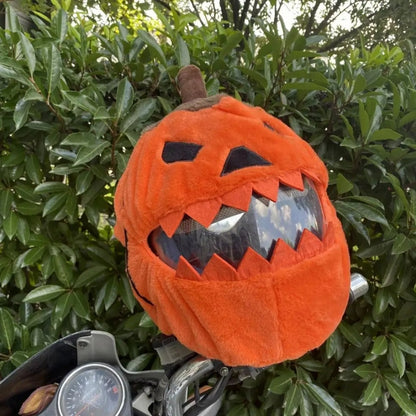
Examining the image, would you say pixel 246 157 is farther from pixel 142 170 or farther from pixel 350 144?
pixel 350 144

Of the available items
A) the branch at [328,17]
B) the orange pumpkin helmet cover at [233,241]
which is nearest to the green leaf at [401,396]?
the orange pumpkin helmet cover at [233,241]

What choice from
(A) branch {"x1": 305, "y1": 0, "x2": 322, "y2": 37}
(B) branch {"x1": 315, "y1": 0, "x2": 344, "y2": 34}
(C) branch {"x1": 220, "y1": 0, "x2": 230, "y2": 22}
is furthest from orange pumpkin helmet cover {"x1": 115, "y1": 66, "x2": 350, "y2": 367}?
(B) branch {"x1": 315, "y1": 0, "x2": 344, "y2": 34}

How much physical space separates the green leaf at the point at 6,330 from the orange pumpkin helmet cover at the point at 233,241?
668 millimetres

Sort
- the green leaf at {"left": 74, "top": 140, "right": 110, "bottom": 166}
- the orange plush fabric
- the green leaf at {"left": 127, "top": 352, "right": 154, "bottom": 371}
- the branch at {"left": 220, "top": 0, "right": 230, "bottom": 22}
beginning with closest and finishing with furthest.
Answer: the orange plush fabric < the green leaf at {"left": 74, "top": 140, "right": 110, "bottom": 166} < the green leaf at {"left": 127, "top": 352, "right": 154, "bottom": 371} < the branch at {"left": 220, "top": 0, "right": 230, "bottom": 22}

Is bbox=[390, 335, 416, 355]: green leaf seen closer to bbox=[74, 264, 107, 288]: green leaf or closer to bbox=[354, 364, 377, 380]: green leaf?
bbox=[354, 364, 377, 380]: green leaf

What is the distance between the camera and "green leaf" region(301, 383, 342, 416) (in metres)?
1.11

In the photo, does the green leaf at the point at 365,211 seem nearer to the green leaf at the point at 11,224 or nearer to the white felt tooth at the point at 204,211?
the white felt tooth at the point at 204,211

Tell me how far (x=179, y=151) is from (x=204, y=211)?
12 cm

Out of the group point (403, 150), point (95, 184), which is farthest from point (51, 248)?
point (403, 150)

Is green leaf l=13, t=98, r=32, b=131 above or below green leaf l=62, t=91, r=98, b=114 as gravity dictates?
below

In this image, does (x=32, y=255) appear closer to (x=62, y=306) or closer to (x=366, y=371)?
(x=62, y=306)

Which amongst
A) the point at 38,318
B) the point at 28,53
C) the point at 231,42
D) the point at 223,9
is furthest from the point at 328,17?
the point at 38,318

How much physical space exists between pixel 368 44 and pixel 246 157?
5005mm

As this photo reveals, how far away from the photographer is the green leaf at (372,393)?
1.11m
